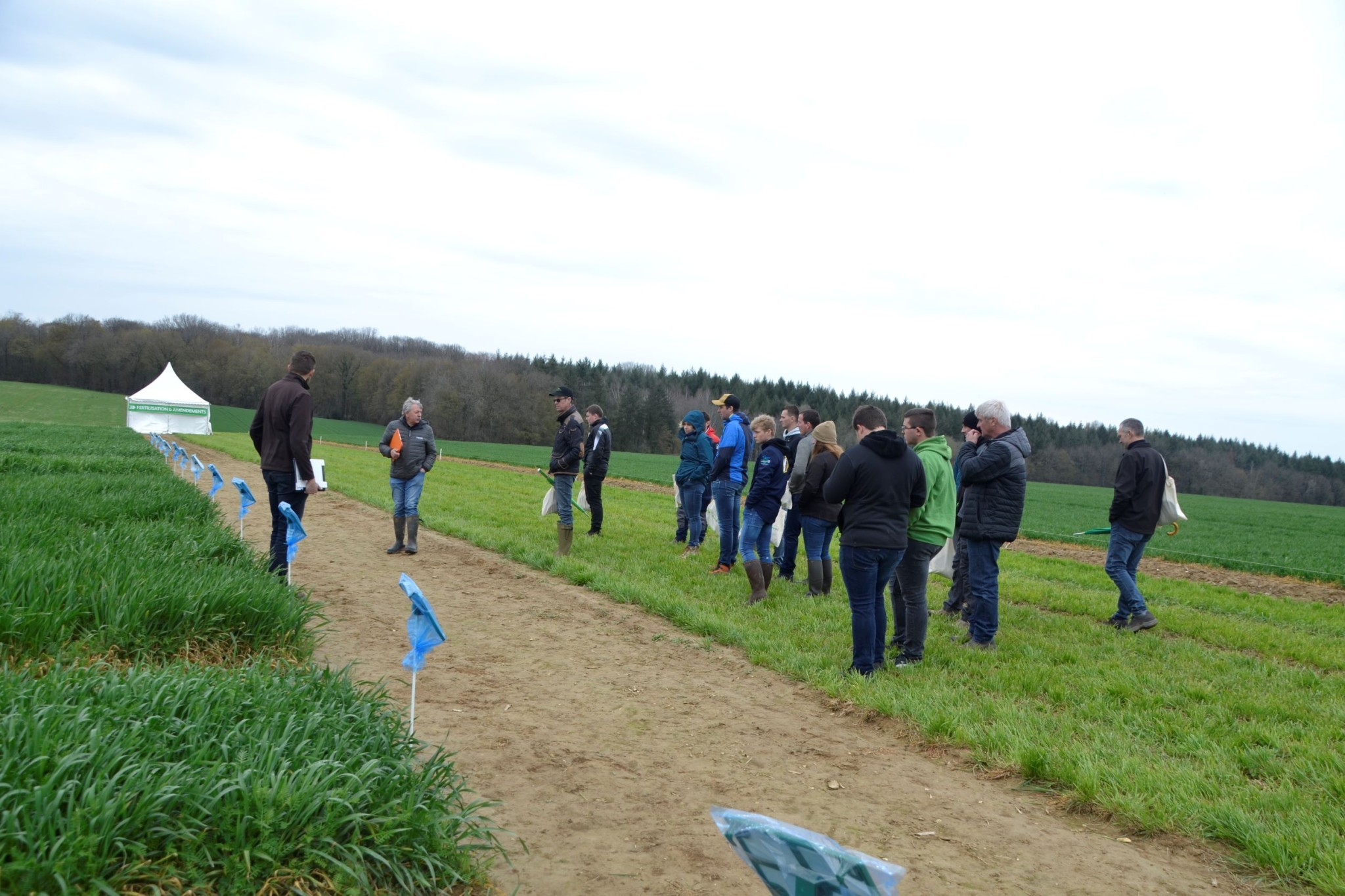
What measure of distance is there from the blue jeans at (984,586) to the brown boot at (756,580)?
2.24 m

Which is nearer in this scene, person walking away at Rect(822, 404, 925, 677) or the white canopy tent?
person walking away at Rect(822, 404, 925, 677)

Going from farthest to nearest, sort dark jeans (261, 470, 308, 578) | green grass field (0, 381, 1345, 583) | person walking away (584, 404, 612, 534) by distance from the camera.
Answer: green grass field (0, 381, 1345, 583) < person walking away (584, 404, 612, 534) < dark jeans (261, 470, 308, 578)

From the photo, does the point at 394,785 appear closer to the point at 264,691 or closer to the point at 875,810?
the point at 264,691

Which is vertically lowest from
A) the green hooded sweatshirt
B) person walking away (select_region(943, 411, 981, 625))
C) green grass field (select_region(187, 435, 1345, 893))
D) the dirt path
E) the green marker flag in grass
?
the dirt path

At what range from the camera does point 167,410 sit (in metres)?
48.8

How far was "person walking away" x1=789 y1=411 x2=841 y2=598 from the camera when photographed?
8.72 m

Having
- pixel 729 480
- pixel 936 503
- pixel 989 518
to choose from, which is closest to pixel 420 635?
pixel 936 503

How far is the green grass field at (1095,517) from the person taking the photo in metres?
19.3

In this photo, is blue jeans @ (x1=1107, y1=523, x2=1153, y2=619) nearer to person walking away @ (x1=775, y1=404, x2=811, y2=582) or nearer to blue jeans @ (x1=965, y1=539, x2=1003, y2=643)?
blue jeans @ (x1=965, y1=539, x2=1003, y2=643)

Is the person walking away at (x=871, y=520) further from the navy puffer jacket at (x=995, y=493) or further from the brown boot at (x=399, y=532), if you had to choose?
the brown boot at (x=399, y=532)

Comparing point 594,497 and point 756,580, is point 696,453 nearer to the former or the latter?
point 594,497

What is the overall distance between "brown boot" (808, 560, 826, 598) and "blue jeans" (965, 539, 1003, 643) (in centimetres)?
212

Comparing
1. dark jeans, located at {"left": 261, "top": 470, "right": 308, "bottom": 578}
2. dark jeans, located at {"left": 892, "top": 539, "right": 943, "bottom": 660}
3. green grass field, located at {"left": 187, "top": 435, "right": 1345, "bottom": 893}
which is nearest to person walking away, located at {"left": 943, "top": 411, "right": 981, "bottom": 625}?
green grass field, located at {"left": 187, "top": 435, "right": 1345, "bottom": 893}

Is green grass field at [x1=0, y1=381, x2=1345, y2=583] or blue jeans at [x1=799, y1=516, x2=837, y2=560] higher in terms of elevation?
blue jeans at [x1=799, y1=516, x2=837, y2=560]
